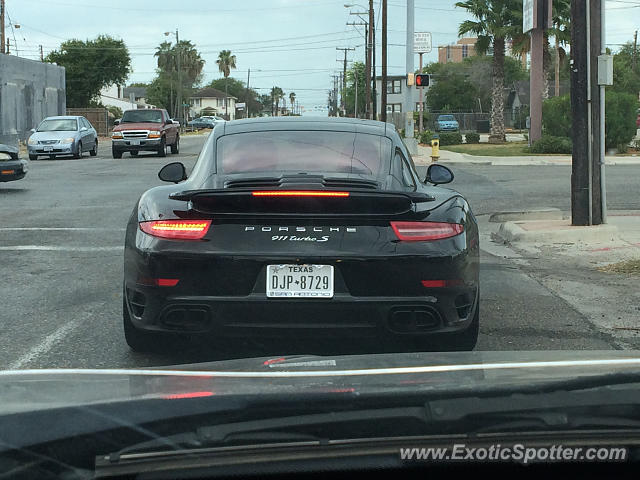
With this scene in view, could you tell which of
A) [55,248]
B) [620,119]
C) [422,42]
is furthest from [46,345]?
[422,42]

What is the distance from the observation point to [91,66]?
3140 inches

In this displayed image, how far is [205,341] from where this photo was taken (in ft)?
16.5

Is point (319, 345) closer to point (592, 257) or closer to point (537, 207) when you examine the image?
point (592, 257)

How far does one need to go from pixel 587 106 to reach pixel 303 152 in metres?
6.81

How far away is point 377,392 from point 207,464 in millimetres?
381

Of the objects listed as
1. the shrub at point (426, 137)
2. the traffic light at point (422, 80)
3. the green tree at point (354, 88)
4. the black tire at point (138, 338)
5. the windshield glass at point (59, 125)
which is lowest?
the black tire at point (138, 338)

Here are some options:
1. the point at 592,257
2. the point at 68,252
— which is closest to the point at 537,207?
the point at 592,257

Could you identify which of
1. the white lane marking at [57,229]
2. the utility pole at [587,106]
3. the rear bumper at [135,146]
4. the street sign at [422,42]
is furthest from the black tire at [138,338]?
the street sign at [422,42]

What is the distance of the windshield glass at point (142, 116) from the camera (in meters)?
33.2

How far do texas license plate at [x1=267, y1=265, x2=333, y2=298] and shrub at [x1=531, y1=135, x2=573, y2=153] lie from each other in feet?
94.0

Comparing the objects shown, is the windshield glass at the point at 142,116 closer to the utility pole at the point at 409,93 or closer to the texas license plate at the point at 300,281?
the utility pole at the point at 409,93

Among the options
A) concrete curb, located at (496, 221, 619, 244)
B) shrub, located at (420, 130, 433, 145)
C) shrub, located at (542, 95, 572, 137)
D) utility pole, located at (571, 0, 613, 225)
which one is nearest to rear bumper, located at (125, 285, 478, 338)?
concrete curb, located at (496, 221, 619, 244)

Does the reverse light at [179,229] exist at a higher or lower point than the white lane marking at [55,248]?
higher

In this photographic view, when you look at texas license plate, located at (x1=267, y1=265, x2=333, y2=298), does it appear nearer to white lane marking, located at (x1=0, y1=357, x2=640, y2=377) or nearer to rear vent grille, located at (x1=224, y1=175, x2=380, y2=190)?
rear vent grille, located at (x1=224, y1=175, x2=380, y2=190)
